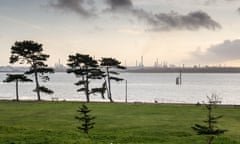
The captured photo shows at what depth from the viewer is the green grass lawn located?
23344 millimetres

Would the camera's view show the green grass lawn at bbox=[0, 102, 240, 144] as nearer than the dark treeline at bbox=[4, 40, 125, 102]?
Yes

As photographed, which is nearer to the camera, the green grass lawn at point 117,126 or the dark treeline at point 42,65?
the green grass lawn at point 117,126

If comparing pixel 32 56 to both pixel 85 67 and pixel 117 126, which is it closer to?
pixel 85 67

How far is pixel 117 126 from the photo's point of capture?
3719 cm

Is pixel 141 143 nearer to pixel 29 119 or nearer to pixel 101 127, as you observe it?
pixel 101 127

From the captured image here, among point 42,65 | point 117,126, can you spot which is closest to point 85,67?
point 42,65

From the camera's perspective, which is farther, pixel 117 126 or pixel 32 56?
pixel 32 56

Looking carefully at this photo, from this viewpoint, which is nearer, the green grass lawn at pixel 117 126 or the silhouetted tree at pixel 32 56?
the green grass lawn at pixel 117 126

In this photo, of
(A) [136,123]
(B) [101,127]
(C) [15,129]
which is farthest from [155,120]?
(C) [15,129]

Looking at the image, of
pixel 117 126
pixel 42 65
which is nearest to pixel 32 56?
pixel 42 65

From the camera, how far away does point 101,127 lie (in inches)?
1436

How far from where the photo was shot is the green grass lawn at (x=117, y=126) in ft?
76.6

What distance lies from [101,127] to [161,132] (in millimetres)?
6191

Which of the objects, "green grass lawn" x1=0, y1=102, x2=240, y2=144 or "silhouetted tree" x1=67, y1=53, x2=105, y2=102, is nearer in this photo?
"green grass lawn" x1=0, y1=102, x2=240, y2=144
